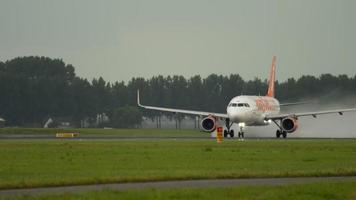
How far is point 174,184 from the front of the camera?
29.8 meters

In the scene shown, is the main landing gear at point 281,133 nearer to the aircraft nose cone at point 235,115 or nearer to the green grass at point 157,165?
the aircraft nose cone at point 235,115

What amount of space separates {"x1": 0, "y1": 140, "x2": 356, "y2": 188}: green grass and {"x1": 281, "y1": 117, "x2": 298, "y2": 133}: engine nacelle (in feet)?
106

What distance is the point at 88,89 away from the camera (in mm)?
176750

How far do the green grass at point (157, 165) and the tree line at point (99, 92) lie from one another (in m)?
92.2

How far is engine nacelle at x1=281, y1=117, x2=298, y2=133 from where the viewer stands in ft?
281

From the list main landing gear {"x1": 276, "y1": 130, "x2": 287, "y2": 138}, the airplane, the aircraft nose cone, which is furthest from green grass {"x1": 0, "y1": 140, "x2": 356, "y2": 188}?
main landing gear {"x1": 276, "y1": 130, "x2": 287, "y2": 138}

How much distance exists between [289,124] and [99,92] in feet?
330

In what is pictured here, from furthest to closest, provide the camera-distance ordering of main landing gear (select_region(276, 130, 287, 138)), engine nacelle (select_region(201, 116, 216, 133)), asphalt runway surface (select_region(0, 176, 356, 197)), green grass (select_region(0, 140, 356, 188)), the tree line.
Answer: the tree line → engine nacelle (select_region(201, 116, 216, 133)) → main landing gear (select_region(276, 130, 287, 138)) → green grass (select_region(0, 140, 356, 188)) → asphalt runway surface (select_region(0, 176, 356, 197))

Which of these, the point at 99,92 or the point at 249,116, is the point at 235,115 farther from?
the point at 99,92

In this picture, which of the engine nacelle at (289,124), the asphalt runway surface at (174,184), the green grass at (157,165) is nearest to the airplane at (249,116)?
the engine nacelle at (289,124)

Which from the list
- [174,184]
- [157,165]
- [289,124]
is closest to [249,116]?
[289,124]

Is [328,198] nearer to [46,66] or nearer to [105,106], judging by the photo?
[105,106]

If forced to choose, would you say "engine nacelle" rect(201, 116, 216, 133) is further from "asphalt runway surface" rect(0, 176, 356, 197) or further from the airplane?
"asphalt runway surface" rect(0, 176, 356, 197)

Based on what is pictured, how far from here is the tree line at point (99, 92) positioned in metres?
152
